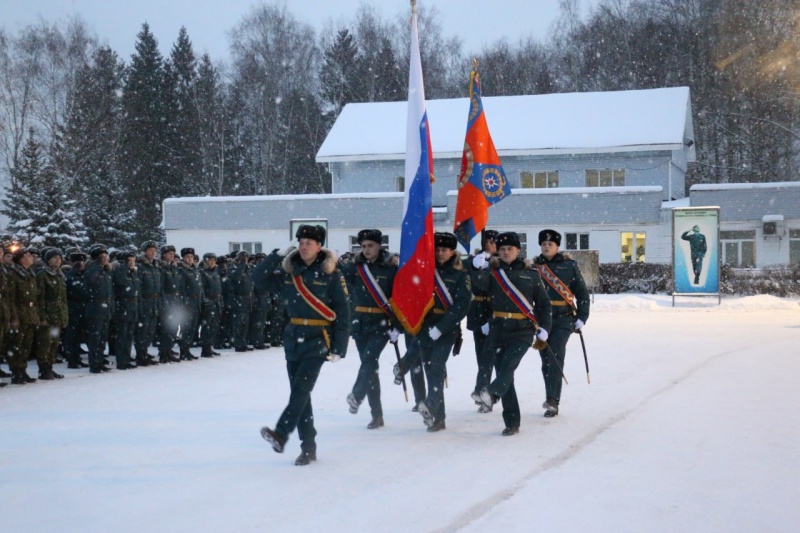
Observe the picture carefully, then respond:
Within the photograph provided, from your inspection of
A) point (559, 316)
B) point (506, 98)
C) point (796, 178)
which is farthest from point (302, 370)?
point (796, 178)

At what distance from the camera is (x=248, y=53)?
210ft

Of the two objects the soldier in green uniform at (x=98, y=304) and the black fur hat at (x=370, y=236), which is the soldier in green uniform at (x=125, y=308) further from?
the black fur hat at (x=370, y=236)

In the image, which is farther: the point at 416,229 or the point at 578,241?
the point at 578,241

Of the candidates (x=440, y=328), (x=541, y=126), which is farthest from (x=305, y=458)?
(x=541, y=126)

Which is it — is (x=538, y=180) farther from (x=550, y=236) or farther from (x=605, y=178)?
(x=550, y=236)

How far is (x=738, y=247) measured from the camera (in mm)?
41281

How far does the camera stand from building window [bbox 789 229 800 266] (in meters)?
40.1

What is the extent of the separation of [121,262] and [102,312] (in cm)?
123

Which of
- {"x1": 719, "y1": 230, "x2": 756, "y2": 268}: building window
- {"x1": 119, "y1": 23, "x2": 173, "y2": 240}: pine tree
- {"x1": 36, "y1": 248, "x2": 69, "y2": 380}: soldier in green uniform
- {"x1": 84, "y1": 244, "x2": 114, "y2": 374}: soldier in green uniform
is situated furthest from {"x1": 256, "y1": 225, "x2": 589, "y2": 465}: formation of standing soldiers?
{"x1": 119, "y1": 23, "x2": 173, "y2": 240}: pine tree

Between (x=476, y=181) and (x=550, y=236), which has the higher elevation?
(x=476, y=181)

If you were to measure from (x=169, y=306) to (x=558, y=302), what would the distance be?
28.1ft

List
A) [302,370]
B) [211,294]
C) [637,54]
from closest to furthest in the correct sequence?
[302,370] → [211,294] → [637,54]

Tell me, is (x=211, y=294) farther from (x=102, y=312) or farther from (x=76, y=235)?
(x=76, y=235)

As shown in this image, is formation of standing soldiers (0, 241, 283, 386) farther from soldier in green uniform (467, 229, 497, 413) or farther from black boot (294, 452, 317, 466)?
black boot (294, 452, 317, 466)
